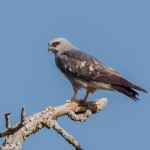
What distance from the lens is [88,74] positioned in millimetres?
9844

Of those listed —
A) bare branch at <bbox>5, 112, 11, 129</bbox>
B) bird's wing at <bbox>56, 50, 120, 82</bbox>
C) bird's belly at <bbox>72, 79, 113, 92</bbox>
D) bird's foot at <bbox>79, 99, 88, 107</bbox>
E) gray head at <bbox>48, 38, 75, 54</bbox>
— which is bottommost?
bare branch at <bbox>5, 112, 11, 129</bbox>

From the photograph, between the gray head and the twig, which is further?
the gray head

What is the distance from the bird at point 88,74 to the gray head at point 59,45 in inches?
7.5

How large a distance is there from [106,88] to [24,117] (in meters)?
3.30

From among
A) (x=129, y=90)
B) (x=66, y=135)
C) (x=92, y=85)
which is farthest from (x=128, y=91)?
(x=66, y=135)

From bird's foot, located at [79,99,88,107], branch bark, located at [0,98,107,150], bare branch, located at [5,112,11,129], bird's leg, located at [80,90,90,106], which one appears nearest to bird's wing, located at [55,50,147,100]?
bird's leg, located at [80,90,90,106]

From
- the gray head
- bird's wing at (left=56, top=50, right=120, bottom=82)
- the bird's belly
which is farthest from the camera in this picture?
the gray head

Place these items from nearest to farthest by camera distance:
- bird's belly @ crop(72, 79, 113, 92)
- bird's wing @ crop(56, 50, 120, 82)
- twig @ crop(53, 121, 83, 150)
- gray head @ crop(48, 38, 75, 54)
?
twig @ crop(53, 121, 83, 150), bird's belly @ crop(72, 79, 113, 92), bird's wing @ crop(56, 50, 120, 82), gray head @ crop(48, 38, 75, 54)

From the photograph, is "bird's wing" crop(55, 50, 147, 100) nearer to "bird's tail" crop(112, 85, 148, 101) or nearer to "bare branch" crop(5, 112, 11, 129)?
"bird's tail" crop(112, 85, 148, 101)

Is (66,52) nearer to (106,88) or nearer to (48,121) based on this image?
(106,88)

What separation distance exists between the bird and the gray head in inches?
7.5

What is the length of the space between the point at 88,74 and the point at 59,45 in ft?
5.74

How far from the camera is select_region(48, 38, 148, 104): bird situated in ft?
29.6

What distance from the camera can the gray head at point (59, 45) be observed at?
11.2m
